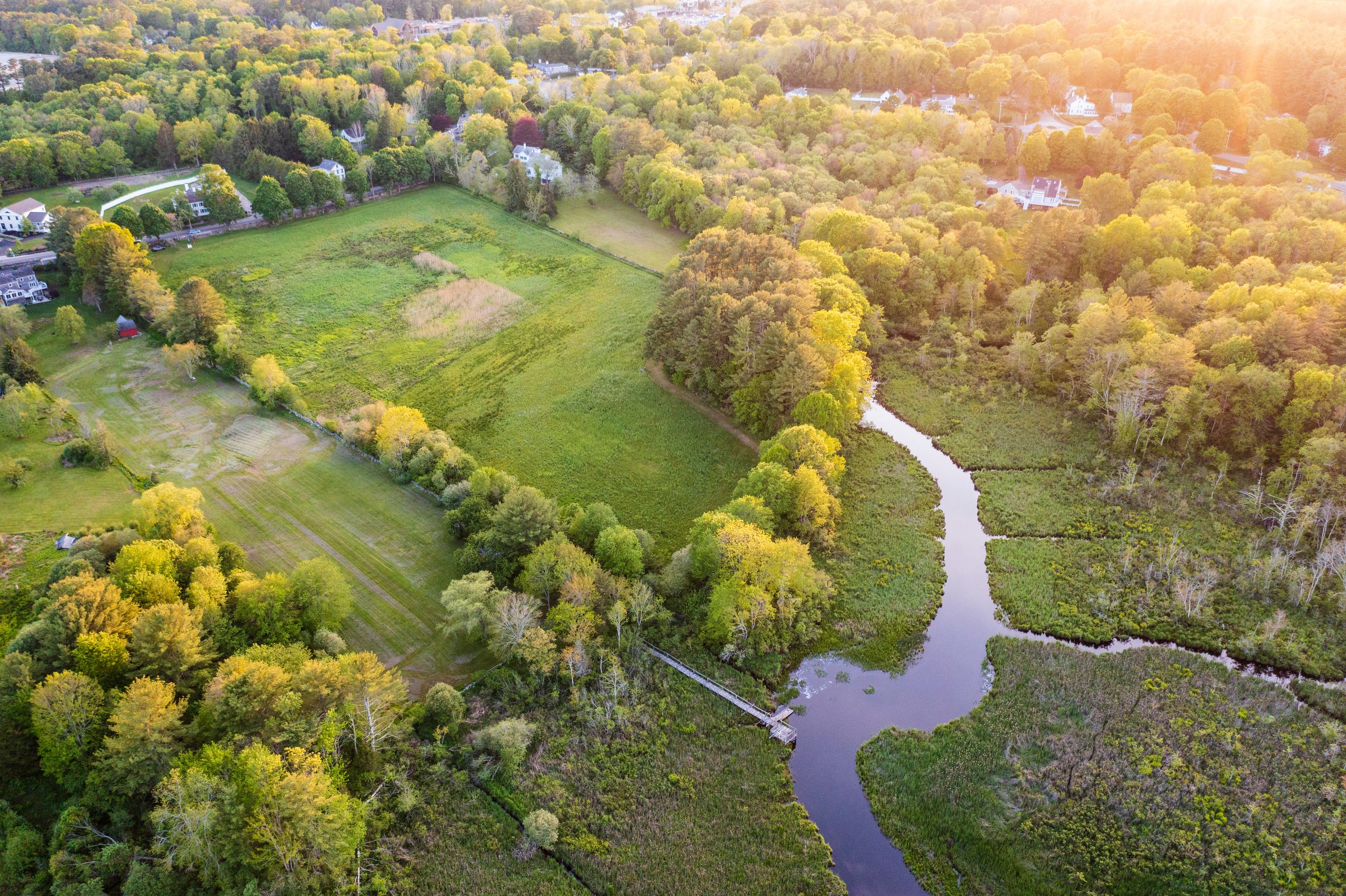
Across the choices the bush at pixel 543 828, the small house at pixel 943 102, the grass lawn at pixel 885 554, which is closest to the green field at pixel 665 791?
the bush at pixel 543 828

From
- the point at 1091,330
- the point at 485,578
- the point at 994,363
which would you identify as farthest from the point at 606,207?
the point at 485,578

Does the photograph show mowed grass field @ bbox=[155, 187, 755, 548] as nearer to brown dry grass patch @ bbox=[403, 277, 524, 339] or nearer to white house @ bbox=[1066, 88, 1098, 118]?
brown dry grass patch @ bbox=[403, 277, 524, 339]

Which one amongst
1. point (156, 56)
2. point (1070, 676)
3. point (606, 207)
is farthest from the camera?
point (156, 56)

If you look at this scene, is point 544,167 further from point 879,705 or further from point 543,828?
point 543,828

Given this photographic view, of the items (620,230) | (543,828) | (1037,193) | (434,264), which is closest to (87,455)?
(434,264)

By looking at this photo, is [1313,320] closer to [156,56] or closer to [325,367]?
[325,367]

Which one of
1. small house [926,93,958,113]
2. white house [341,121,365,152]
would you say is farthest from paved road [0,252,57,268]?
small house [926,93,958,113]

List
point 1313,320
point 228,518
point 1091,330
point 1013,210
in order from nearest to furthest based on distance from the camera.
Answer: point 228,518
point 1313,320
point 1091,330
point 1013,210
